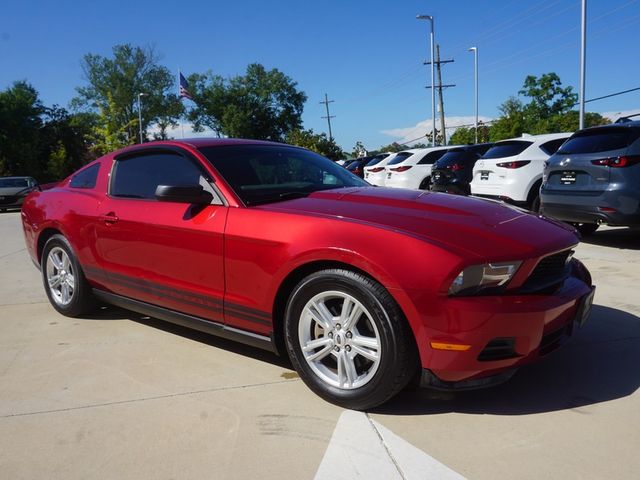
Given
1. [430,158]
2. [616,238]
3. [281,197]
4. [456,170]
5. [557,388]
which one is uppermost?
[281,197]

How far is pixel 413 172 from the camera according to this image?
14.2 meters

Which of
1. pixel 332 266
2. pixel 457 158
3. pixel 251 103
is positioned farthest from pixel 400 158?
pixel 251 103

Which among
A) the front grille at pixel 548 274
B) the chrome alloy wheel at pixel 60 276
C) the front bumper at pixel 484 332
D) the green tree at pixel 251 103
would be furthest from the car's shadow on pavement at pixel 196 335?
the green tree at pixel 251 103

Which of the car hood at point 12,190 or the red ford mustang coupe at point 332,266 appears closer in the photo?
the red ford mustang coupe at point 332,266

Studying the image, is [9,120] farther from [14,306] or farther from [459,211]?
[459,211]

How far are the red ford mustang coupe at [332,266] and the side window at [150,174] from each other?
0.01 metres

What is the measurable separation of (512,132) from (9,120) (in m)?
42.5

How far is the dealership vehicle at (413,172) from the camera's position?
14250 millimetres

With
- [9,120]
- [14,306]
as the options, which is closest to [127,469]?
[14,306]

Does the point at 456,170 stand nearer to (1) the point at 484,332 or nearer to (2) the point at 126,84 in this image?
(1) the point at 484,332

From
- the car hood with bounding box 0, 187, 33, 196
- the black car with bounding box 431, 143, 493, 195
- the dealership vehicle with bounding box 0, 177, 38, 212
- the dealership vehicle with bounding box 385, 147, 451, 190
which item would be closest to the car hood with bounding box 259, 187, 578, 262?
the black car with bounding box 431, 143, 493, 195

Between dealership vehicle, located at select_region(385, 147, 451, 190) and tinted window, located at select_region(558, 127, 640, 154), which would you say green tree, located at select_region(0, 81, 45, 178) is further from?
tinted window, located at select_region(558, 127, 640, 154)

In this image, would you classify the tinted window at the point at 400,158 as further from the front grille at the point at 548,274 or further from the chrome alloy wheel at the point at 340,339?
the chrome alloy wheel at the point at 340,339

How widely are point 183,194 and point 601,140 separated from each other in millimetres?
5804
